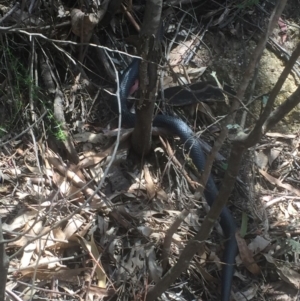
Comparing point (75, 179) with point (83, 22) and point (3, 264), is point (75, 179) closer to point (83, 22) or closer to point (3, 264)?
point (83, 22)

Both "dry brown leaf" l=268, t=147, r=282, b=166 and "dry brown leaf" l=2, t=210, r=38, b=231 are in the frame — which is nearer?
"dry brown leaf" l=2, t=210, r=38, b=231

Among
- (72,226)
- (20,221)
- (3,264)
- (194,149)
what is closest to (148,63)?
(194,149)

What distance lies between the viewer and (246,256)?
10.9ft

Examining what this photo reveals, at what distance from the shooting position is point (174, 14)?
4.18m

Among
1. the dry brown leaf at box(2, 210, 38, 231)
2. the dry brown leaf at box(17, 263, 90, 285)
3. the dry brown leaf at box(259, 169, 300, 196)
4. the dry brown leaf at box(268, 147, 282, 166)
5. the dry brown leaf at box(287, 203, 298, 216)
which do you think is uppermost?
the dry brown leaf at box(268, 147, 282, 166)

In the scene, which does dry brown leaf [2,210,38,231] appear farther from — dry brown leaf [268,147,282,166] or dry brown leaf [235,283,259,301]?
dry brown leaf [268,147,282,166]

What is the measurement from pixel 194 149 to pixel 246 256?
2.52ft

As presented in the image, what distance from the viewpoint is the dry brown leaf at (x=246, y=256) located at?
10.8 ft

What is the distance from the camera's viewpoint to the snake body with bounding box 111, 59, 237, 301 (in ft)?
10.4

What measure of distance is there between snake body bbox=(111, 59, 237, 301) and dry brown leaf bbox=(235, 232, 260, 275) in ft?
0.15

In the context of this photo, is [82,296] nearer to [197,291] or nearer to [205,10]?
[197,291]

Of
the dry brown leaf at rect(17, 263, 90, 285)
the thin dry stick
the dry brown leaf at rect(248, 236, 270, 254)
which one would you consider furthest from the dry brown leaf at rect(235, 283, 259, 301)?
the dry brown leaf at rect(17, 263, 90, 285)

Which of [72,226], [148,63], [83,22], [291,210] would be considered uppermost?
[148,63]

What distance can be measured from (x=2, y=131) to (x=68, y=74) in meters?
0.65
